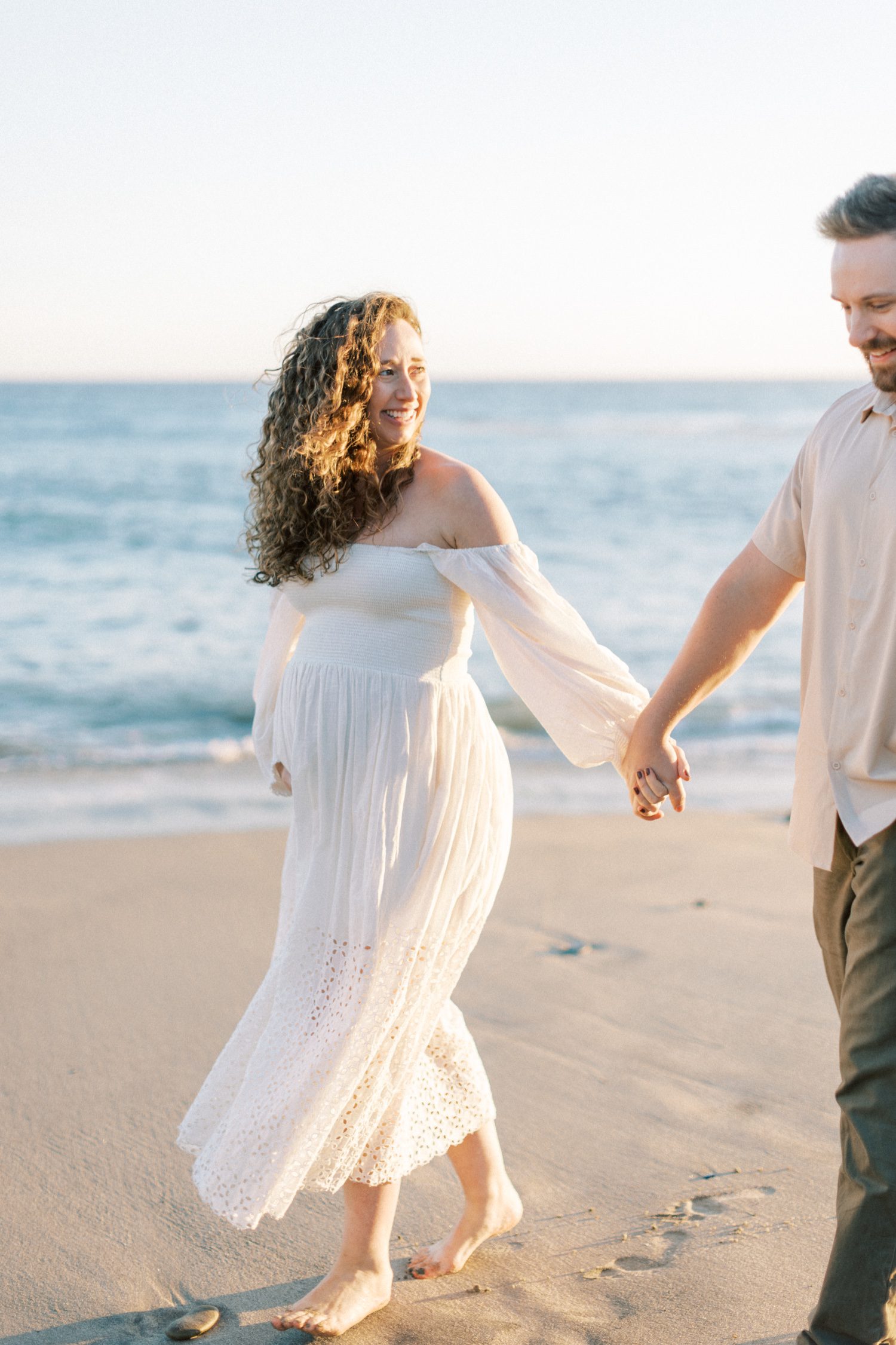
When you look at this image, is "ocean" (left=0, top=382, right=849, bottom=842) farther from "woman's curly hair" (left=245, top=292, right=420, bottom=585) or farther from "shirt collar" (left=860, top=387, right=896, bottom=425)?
"shirt collar" (left=860, top=387, right=896, bottom=425)

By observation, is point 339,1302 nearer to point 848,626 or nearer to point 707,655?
point 707,655

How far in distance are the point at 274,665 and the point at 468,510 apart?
679 mm

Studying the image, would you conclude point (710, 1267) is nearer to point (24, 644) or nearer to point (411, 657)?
point (411, 657)

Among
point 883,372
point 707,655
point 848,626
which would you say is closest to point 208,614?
point 707,655

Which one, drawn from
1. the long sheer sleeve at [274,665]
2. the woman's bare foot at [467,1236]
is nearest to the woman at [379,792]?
the woman's bare foot at [467,1236]

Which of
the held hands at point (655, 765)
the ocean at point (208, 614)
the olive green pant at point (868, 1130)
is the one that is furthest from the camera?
the ocean at point (208, 614)

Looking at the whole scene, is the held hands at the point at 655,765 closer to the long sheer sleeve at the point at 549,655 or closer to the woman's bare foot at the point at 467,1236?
the long sheer sleeve at the point at 549,655

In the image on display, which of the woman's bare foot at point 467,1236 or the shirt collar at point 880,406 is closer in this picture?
the shirt collar at point 880,406

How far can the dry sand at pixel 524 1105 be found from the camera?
2639 mm

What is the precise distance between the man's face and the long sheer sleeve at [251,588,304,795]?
1.46m

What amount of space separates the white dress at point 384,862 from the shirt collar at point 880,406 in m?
0.78

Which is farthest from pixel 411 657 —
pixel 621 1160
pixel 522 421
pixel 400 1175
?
pixel 522 421

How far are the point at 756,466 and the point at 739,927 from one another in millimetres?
29745

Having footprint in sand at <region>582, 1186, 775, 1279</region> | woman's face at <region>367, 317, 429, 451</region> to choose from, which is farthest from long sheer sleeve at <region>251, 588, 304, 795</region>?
footprint in sand at <region>582, 1186, 775, 1279</region>
